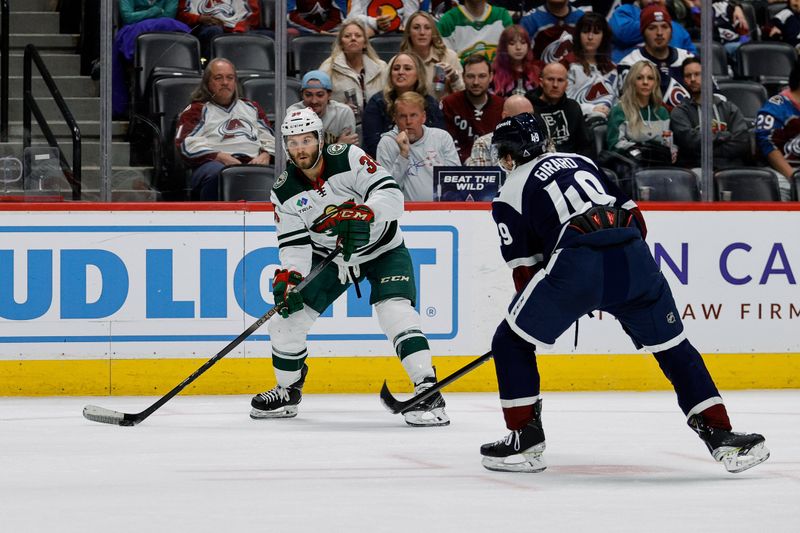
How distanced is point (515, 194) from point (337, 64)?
112 inches

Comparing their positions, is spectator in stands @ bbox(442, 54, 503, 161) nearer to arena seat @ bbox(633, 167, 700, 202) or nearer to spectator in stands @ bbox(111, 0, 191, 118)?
arena seat @ bbox(633, 167, 700, 202)

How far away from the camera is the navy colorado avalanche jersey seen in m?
3.99

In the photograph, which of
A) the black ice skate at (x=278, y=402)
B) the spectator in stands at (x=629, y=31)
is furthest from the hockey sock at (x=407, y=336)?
the spectator in stands at (x=629, y=31)

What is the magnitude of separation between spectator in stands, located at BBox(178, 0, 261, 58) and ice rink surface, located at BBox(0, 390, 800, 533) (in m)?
1.77

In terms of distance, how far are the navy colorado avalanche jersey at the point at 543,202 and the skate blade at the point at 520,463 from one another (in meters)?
0.57

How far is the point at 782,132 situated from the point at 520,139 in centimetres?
343

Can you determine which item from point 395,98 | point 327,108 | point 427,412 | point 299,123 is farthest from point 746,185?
point 299,123

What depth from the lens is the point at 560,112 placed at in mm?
6805

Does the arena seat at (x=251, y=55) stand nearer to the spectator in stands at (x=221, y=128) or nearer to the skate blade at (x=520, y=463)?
the spectator in stands at (x=221, y=128)

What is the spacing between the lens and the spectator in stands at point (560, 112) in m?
6.75

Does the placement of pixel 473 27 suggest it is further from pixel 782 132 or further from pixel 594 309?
pixel 594 309

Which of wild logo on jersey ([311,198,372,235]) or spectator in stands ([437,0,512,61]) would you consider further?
spectator in stands ([437,0,512,61])

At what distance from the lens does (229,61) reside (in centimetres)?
652

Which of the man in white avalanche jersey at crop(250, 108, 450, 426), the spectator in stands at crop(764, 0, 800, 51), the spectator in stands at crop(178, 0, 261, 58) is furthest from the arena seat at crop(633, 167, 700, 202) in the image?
the spectator in stands at crop(178, 0, 261, 58)
